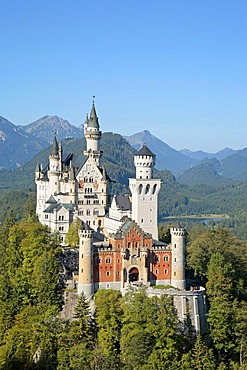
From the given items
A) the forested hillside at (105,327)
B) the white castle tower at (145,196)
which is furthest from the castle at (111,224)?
the forested hillside at (105,327)

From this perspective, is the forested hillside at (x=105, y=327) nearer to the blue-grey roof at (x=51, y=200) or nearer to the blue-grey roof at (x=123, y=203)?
the blue-grey roof at (x=51, y=200)

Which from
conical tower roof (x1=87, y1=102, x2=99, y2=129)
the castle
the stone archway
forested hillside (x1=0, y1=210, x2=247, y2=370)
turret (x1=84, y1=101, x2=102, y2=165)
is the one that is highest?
conical tower roof (x1=87, y1=102, x2=99, y2=129)

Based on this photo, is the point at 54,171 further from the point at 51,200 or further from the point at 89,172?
the point at 51,200

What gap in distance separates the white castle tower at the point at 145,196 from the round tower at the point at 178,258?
6.81 meters

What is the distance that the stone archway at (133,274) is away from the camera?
67.9 meters

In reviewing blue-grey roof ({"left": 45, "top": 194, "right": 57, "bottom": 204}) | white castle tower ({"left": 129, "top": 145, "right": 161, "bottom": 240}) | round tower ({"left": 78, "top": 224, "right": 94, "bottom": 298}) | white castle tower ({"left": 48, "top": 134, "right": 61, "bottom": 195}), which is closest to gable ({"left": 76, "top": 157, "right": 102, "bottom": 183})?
white castle tower ({"left": 48, "top": 134, "right": 61, "bottom": 195})

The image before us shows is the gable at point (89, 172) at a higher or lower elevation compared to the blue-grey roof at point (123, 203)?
higher

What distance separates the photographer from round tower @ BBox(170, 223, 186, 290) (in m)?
67.8

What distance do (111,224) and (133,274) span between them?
47.2ft

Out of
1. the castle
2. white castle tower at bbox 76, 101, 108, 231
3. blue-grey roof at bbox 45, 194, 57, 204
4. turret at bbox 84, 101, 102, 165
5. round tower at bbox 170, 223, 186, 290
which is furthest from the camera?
turret at bbox 84, 101, 102, 165

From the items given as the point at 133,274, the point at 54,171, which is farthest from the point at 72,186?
the point at 133,274

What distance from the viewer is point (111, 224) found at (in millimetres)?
81562

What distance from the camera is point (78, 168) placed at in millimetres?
87562

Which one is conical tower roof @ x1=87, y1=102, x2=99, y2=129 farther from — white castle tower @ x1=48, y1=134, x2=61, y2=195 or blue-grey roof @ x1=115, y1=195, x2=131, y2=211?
blue-grey roof @ x1=115, y1=195, x2=131, y2=211
